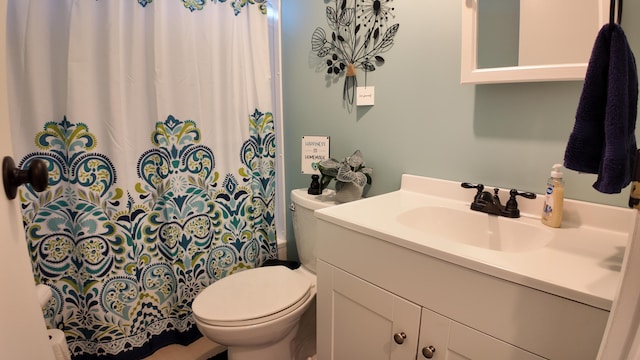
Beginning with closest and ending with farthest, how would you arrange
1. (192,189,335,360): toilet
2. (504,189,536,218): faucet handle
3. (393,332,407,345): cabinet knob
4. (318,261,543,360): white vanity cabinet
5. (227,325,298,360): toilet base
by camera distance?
(318,261,543,360): white vanity cabinet
(393,332,407,345): cabinet knob
(504,189,536,218): faucet handle
(192,189,335,360): toilet
(227,325,298,360): toilet base

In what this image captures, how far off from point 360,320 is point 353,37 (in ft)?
3.90

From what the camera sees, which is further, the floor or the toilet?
the floor

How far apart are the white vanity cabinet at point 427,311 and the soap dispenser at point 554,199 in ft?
1.26

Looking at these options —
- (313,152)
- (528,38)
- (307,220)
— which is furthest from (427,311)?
(313,152)

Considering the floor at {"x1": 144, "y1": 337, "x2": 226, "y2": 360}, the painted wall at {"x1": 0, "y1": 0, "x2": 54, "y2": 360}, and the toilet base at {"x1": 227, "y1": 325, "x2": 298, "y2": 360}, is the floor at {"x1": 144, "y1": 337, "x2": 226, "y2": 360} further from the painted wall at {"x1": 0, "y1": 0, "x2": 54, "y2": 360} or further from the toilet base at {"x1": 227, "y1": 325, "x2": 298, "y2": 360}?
the painted wall at {"x1": 0, "y1": 0, "x2": 54, "y2": 360}

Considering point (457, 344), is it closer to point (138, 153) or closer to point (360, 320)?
point (360, 320)

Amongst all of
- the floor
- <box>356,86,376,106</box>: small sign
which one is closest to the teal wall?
<box>356,86,376,106</box>: small sign

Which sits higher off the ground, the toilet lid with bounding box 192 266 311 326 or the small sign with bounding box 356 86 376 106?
the small sign with bounding box 356 86 376 106

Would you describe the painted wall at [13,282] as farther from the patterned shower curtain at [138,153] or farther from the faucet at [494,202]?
the faucet at [494,202]

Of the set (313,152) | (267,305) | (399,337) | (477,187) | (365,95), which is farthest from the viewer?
(313,152)

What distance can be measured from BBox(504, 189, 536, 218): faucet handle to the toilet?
674 mm

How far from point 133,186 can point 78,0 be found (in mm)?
771

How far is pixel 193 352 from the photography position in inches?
64.5

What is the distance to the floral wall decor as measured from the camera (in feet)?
4.42
